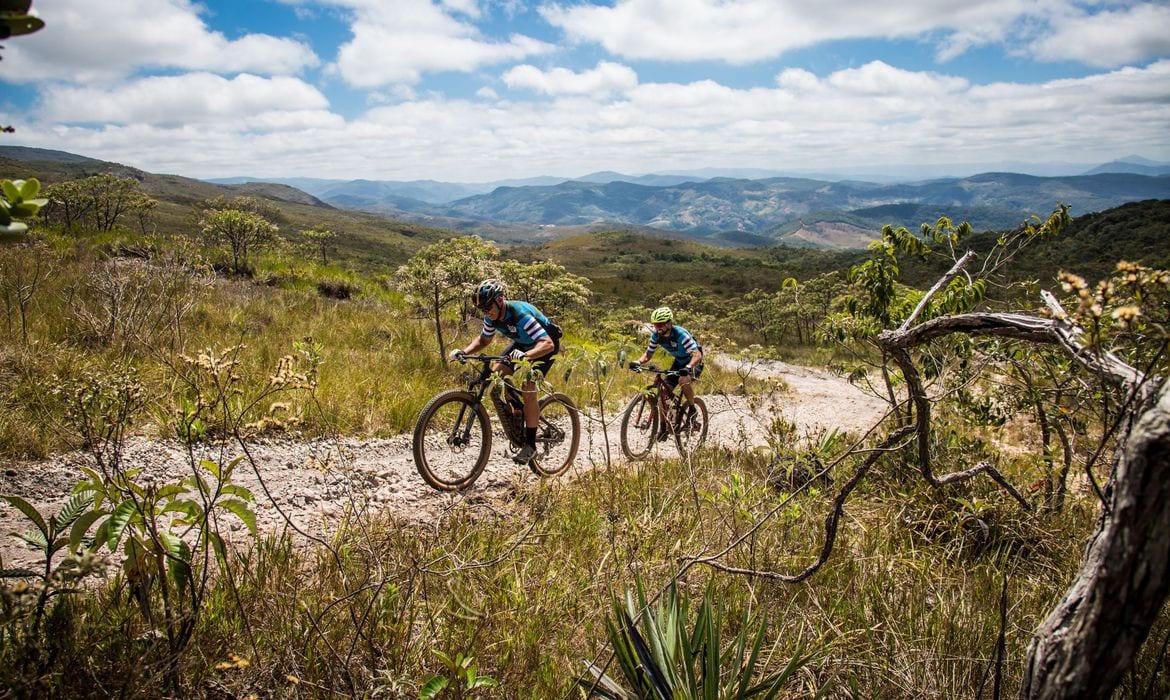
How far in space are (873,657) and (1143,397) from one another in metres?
2.09

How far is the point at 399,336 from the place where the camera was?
10.5m

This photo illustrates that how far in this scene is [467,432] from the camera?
613 centimetres

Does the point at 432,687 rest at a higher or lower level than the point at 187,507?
lower

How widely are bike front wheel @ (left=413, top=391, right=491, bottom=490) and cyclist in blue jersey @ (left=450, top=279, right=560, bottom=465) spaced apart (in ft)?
1.60

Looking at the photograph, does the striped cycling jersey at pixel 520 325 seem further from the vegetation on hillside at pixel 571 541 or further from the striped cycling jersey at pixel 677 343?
the striped cycling jersey at pixel 677 343

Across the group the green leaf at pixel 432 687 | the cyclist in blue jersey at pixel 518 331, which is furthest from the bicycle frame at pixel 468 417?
the green leaf at pixel 432 687

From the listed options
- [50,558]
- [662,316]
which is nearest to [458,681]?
[50,558]

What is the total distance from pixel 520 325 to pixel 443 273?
3970 millimetres

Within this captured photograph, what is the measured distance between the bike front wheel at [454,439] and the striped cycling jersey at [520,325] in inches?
32.5

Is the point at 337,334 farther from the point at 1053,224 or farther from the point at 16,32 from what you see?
the point at 1053,224

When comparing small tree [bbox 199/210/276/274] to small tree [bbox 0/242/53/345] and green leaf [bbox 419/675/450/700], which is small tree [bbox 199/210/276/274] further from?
green leaf [bbox 419/675/450/700]

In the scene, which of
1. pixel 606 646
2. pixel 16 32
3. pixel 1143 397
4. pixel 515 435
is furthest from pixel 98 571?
pixel 515 435

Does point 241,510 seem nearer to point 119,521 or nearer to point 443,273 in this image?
point 119,521

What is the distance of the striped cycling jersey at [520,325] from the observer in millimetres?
6105
